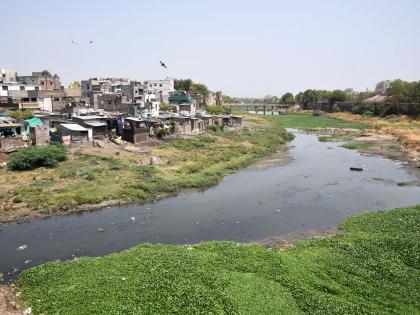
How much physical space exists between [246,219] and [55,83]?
2377 inches

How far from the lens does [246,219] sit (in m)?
25.0

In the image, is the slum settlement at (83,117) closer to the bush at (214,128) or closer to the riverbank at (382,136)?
the bush at (214,128)

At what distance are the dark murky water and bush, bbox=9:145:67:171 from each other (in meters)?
10.4

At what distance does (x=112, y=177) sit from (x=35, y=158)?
707 centimetres

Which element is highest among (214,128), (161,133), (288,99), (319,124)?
(288,99)

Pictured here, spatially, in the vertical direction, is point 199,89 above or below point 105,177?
above

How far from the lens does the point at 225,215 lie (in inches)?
Answer: 1017

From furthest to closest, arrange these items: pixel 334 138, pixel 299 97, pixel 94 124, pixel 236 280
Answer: pixel 299 97, pixel 334 138, pixel 94 124, pixel 236 280

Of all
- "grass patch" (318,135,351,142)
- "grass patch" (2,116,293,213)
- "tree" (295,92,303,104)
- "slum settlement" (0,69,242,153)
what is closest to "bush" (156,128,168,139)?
"slum settlement" (0,69,242,153)

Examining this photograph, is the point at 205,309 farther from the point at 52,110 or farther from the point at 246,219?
the point at 52,110

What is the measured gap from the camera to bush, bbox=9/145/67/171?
32.2 meters

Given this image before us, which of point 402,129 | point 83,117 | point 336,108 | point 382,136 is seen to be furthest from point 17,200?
point 336,108

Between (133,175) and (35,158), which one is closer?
(35,158)

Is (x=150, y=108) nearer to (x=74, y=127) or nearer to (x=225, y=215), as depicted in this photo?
(x=74, y=127)
